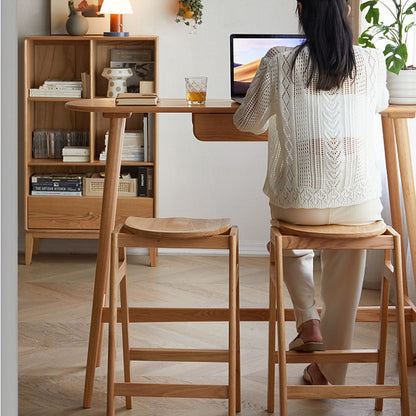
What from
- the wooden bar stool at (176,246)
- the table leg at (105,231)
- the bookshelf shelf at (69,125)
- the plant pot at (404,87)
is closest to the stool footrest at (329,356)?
the wooden bar stool at (176,246)

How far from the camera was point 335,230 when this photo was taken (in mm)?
1916

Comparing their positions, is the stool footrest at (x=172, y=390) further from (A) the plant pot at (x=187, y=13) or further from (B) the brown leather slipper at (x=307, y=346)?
(A) the plant pot at (x=187, y=13)

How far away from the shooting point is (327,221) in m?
1.99

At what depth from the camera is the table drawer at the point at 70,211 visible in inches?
163

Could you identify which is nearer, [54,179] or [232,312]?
[232,312]

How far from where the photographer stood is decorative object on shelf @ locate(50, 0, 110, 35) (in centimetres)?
423

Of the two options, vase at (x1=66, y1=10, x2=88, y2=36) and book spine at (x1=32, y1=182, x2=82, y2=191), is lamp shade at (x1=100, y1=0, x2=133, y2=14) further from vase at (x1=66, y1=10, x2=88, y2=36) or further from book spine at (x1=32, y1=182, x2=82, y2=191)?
book spine at (x1=32, y1=182, x2=82, y2=191)

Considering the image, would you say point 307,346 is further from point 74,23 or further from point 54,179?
point 74,23

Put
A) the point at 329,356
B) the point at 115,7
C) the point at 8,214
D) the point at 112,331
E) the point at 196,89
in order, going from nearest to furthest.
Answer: the point at 8,214 → the point at 112,331 → the point at 329,356 → the point at 196,89 → the point at 115,7

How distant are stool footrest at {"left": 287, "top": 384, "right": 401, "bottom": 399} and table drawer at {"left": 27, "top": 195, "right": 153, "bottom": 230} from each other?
7.86ft

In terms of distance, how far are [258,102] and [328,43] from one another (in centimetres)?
26

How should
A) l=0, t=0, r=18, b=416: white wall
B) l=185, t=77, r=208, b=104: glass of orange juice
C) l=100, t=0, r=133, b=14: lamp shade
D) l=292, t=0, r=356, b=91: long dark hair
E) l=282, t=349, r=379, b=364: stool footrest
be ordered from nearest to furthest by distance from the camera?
l=0, t=0, r=18, b=416: white wall
l=292, t=0, r=356, b=91: long dark hair
l=282, t=349, r=379, b=364: stool footrest
l=185, t=77, r=208, b=104: glass of orange juice
l=100, t=0, r=133, b=14: lamp shade

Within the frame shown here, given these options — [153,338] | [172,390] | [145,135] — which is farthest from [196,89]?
[145,135]

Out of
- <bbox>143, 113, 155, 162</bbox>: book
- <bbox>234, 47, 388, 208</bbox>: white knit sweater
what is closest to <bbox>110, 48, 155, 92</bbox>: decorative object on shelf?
<bbox>143, 113, 155, 162</bbox>: book
